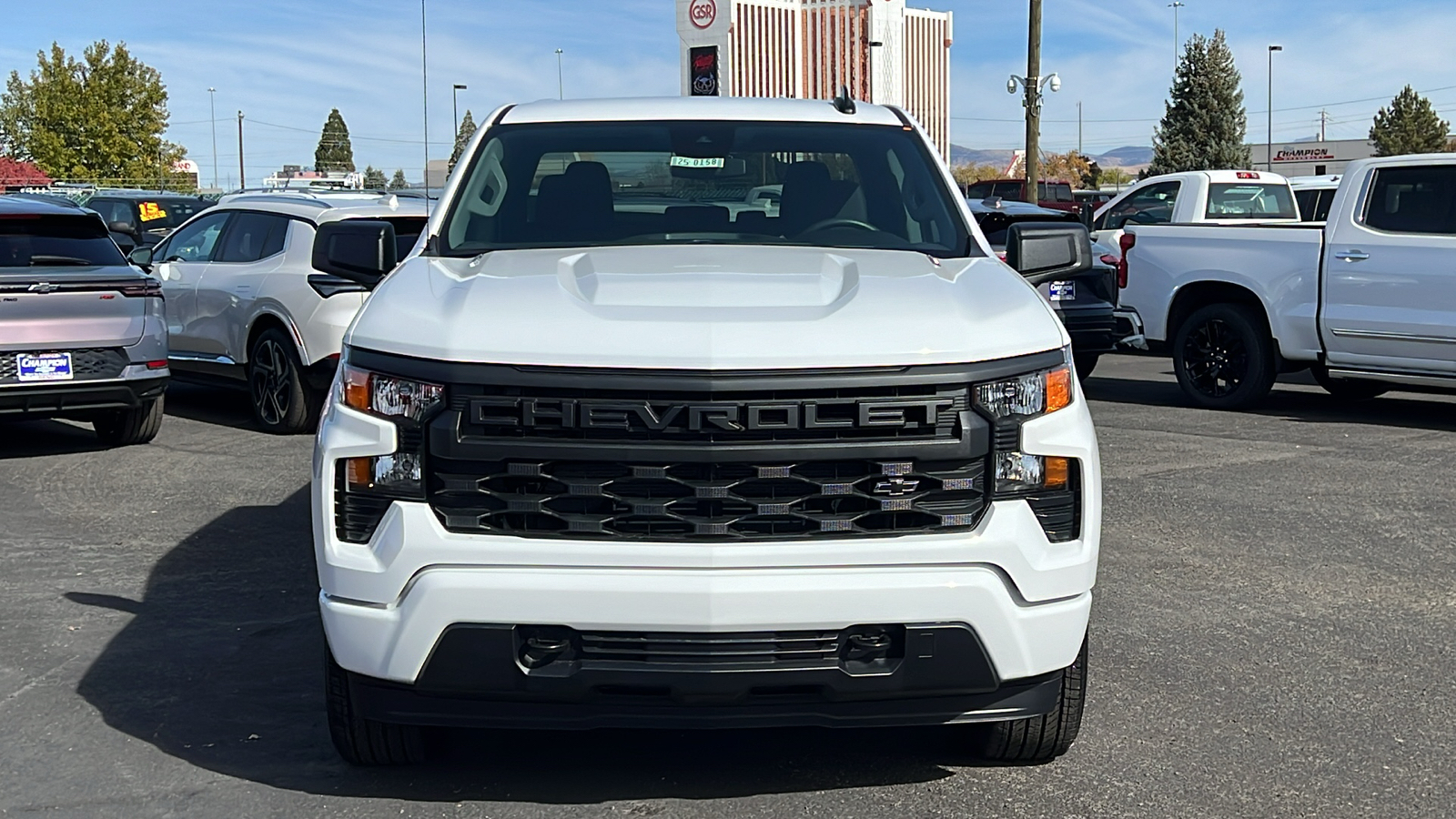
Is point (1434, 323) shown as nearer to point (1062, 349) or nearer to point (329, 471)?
point (1062, 349)

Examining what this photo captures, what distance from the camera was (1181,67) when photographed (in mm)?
71375

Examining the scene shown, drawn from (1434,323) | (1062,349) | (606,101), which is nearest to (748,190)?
(606,101)

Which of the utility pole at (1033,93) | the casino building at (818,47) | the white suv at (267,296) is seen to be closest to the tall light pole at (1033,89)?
the utility pole at (1033,93)

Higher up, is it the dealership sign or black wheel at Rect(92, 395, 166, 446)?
the dealership sign

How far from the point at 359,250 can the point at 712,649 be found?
224 cm

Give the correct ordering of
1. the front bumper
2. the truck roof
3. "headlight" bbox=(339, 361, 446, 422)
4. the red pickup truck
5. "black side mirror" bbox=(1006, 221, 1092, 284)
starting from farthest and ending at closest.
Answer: the red pickup truck
the truck roof
"black side mirror" bbox=(1006, 221, 1092, 284)
"headlight" bbox=(339, 361, 446, 422)
the front bumper

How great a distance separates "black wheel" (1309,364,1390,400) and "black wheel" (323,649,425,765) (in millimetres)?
9819

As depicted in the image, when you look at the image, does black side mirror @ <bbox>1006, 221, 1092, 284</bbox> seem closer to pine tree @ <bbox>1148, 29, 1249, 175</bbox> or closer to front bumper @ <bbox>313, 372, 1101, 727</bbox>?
front bumper @ <bbox>313, 372, 1101, 727</bbox>

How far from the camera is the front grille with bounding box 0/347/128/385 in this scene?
9.58 metres

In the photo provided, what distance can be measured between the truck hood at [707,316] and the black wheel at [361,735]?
0.85m

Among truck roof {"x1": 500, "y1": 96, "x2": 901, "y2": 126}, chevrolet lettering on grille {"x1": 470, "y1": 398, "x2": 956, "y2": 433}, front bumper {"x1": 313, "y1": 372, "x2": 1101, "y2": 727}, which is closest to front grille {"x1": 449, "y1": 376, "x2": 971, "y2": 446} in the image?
chevrolet lettering on grille {"x1": 470, "y1": 398, "x2": 956, "y2": 433}

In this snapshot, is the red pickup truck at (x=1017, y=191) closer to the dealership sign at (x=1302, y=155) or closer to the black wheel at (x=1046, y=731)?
the black wheel at (x=1046, y=731)

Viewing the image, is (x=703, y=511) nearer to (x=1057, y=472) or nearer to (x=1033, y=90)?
(x=1057, y=472)

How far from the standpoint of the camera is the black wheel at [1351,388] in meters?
12.6
